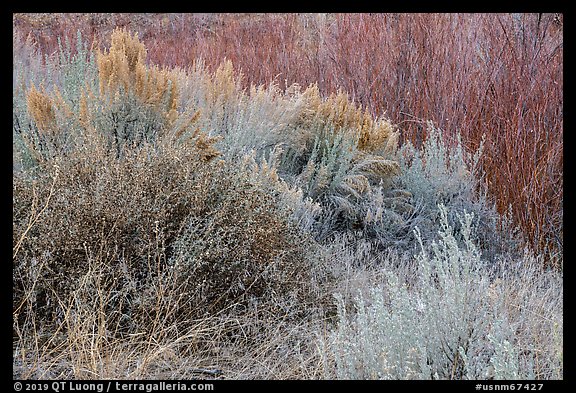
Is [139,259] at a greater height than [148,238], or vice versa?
[148,238]

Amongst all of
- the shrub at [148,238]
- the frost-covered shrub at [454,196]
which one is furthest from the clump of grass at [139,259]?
the frost-covered shrub at [454,196]

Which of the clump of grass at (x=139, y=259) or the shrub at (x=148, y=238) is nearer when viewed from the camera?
the clump of grass at (x=139, y=259)

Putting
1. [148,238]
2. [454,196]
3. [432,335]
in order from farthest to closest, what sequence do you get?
[454,196] → [148,238] → [432,335]

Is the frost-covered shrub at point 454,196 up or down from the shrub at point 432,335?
down

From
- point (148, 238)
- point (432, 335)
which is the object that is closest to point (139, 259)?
point (148, 238)

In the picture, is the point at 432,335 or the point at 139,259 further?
the point at 139,259

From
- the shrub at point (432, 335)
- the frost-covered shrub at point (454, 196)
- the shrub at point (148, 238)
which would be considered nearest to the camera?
the shrub at point (432, 335)

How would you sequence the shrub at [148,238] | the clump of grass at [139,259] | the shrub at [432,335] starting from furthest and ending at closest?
the shrub at [148,238], the clump of grass at [139,259], the shrub at [432,335]

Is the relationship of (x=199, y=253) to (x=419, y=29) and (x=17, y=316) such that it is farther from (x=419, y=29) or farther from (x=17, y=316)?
(x=419, y=29)

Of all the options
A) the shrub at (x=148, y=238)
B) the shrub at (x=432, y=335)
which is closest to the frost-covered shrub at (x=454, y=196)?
the shrub at (x=148, y=238)

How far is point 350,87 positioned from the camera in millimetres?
6973

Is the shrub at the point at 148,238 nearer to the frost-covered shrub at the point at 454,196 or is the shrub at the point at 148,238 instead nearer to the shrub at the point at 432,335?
the shrub at the point at 432,335

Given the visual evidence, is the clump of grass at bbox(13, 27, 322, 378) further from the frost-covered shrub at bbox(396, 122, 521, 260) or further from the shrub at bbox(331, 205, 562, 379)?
the frost-covered shrub at bbox(396, 122, 521, 260)

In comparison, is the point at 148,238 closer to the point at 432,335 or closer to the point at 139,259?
the point at 139,259
